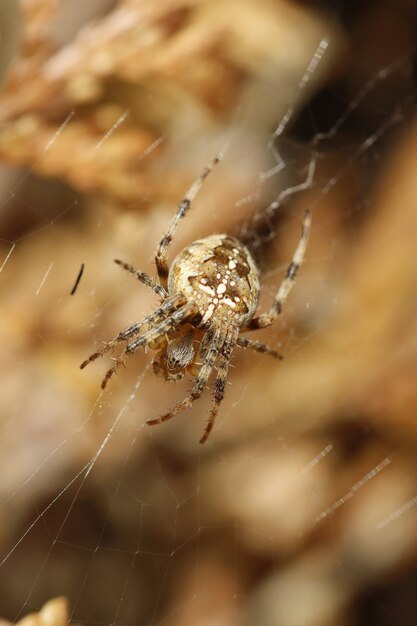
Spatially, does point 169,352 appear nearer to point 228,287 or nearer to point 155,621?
point 228,287

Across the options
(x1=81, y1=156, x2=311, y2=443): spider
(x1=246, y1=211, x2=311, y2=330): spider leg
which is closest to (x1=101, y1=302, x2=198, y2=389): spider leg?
(x1=81, y1=156, x2=311, y2=443): spider

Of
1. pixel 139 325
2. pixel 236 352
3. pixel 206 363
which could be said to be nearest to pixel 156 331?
pixel 139 325

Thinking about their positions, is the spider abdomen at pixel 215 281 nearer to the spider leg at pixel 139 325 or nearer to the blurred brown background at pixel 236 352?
the spider leg at pixel 139 325

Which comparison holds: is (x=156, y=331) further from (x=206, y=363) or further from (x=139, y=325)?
(x=206, y=363)

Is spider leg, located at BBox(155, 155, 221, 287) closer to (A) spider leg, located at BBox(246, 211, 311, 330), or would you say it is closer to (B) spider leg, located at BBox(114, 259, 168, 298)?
(B) spider leg, located at BBox(114, 259, 168, 298)

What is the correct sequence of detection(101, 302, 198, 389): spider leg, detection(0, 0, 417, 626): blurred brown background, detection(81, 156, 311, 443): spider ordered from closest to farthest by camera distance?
detection(101, 302, 198, 389): spider leg, detection(81, 156, 311, 443): spider, detection(0, 0, 417, 626): blurred brown background

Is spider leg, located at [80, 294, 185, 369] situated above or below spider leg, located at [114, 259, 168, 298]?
below

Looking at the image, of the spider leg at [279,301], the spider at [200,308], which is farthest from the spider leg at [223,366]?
the spider leg at [279,301]
